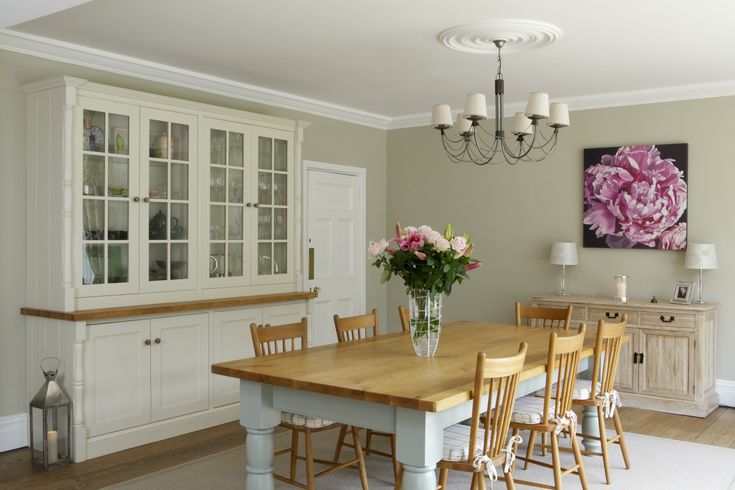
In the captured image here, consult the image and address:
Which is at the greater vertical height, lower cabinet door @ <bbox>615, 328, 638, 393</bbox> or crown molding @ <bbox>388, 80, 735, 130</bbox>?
crown molding @ <bbox>388, 80, 735, 130</bbox>

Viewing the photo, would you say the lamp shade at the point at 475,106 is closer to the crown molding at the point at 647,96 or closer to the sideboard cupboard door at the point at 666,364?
the crown molding at the point at 647,96

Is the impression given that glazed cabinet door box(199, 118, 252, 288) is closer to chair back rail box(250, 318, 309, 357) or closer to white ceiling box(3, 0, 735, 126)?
white ceiling box(3, 0, 735, 126)

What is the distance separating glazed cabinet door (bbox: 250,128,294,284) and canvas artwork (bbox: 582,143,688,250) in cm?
252

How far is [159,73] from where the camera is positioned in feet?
16.5

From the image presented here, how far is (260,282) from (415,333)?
88.2 inches

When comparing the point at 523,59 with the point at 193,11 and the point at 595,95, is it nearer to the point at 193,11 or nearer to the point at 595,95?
the point at 595,95

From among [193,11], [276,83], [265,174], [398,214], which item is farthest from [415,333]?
[398,214]

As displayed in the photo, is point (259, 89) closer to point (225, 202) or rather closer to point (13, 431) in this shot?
point (225, 202)

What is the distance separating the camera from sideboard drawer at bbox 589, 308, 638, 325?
18.1ft

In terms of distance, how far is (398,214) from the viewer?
729cm

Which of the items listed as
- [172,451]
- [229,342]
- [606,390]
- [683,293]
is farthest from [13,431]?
[683,293]

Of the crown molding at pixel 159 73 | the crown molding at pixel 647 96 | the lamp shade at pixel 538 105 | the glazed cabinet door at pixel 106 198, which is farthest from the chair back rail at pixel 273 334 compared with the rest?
the crown molding at pixel 647 96

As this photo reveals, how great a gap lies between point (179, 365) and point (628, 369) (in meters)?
3.33

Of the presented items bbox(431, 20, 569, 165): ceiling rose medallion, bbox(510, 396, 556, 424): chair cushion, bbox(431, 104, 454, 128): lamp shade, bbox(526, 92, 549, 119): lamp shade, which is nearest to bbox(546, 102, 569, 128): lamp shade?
bbox(431, 20, 569, 165): ceiling rose medallion
